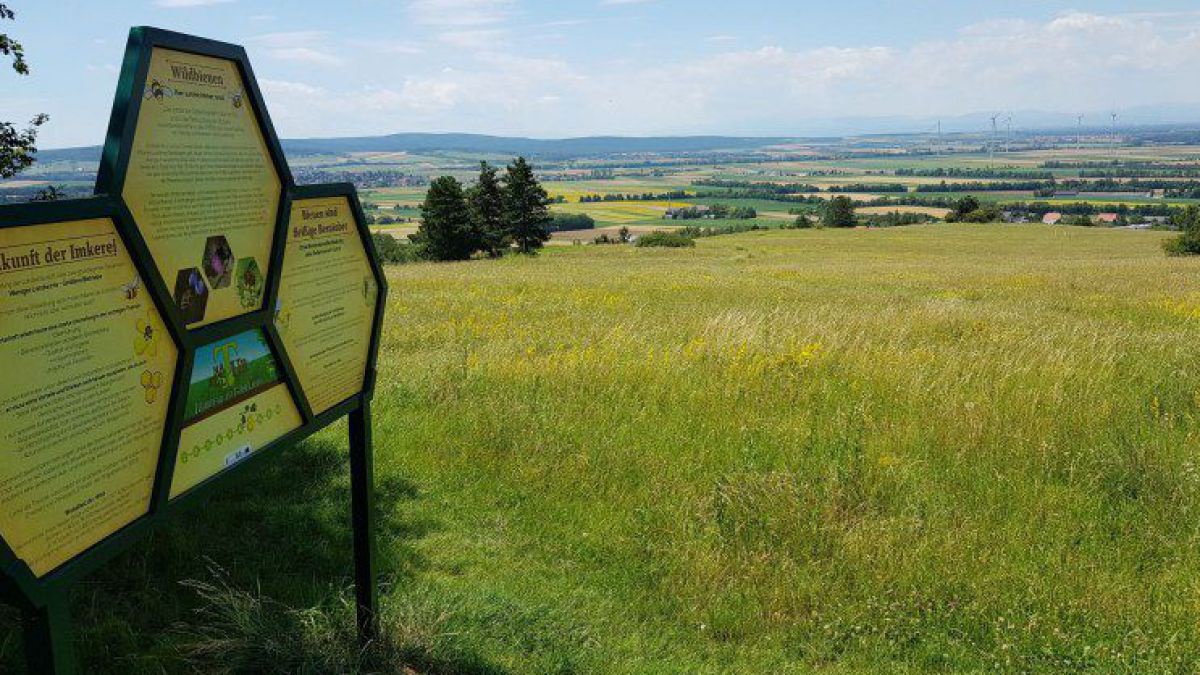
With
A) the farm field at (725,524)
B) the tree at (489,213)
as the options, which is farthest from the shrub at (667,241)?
the farm field at (725,524)

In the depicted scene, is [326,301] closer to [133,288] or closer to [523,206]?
[133,288]

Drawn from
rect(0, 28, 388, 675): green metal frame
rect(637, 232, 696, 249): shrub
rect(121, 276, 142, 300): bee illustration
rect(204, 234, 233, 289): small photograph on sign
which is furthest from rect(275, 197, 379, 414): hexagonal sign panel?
rect(637, 232, 696, 249): shrub

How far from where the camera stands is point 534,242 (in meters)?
60.9

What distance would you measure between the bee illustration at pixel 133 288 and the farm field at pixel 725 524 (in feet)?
6.13

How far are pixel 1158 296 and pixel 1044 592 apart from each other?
16.2 meters

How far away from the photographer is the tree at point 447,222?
2216 inches

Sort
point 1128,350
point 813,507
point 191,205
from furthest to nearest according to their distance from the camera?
point 1128,350 → point 813,507 → point 191,205

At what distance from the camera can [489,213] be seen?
60.6 metres

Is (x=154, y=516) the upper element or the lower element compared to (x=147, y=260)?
lower

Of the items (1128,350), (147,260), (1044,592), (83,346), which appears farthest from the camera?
(1128,350)

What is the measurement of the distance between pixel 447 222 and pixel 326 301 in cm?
5441

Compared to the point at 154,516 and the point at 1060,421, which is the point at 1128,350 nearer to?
the point at 1060,421

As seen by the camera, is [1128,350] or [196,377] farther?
[1128,350]

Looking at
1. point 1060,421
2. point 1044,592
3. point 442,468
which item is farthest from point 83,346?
point 1060,421
